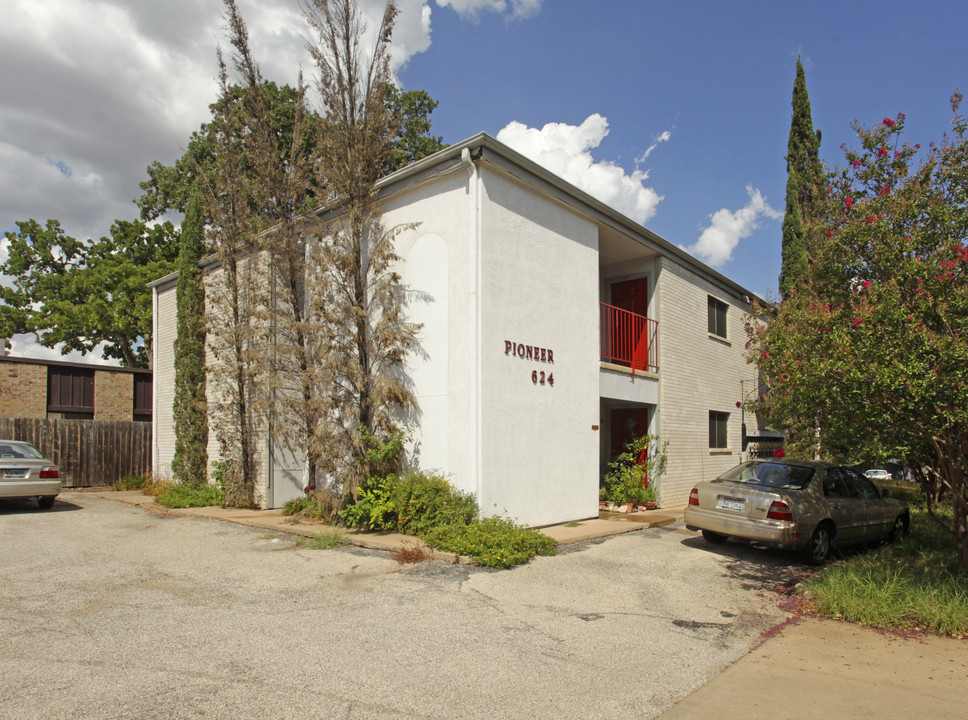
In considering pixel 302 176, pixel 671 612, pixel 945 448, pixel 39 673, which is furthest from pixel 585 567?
pixel 302 176

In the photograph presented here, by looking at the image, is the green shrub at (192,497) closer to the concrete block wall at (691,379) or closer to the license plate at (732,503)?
the concrete block wall at (691,379)

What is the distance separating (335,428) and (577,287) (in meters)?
5.09

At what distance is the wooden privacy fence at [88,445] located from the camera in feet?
58.2

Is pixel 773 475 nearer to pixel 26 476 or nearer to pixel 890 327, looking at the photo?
pixel 890 327

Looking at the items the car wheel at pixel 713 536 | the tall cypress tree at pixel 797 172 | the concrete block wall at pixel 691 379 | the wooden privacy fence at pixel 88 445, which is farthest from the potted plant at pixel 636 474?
the wooden privacy fence at pixel 88 445

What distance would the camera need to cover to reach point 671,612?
21.3ft

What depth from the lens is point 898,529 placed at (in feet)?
34.3

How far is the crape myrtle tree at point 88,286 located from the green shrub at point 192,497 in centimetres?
1922

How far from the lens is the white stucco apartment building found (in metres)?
9.88

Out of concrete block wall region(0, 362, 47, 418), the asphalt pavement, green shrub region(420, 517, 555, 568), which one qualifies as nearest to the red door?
green shrub region(420, 517, 555, 568)

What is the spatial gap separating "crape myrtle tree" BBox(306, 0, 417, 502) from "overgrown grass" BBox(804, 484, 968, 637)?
21.1ft

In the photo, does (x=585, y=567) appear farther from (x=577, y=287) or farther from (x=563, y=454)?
(x=577, y=287)

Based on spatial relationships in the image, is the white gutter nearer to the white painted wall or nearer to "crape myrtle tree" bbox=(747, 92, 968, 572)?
the white painted wall

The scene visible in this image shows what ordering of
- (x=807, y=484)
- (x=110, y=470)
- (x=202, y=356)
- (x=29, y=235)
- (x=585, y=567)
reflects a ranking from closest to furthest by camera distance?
(x=585, y=567), (x=807, y=484), (x=202, y=356), (x=110, y=470), (x=29, y=235)
